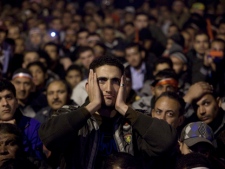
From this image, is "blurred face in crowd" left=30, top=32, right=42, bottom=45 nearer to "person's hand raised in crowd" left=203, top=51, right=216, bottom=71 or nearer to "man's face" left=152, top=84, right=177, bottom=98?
"person's hand raised in crowd" left=203, top=51, right=216, bottom=71

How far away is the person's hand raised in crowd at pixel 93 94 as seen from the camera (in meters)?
4.45

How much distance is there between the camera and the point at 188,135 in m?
5.73

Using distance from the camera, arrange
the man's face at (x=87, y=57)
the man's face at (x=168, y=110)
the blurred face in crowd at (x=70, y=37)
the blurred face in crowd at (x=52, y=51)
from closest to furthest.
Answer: the man's face at (x=168, y=110), the man's face at (x=87, y=57), the blurred face in crowd at (x=52, y=51), the blurred face in crowd at (x=70, y=37)

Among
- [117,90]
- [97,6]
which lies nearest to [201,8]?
[97,6]

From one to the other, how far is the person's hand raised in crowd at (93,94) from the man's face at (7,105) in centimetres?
169

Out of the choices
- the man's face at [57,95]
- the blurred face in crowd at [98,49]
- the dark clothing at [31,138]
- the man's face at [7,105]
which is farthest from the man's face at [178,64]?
the dark clothing at [31,138]

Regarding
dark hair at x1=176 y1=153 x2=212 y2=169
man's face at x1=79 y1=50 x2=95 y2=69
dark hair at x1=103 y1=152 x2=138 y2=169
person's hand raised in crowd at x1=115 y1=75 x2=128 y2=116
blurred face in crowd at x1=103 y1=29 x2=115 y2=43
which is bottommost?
dark hair at x1=176 y1=153 x2=212 y2=169

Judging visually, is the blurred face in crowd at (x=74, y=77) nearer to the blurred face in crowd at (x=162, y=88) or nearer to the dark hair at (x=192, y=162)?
the blurred face in crowd at (x=162, y=88)

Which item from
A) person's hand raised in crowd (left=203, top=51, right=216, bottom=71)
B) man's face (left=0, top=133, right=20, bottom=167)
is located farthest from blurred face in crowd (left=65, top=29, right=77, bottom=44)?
man's face (left=0, top=133, right=20, bottom=167)

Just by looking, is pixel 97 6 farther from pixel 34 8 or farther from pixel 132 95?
pixel 132 95

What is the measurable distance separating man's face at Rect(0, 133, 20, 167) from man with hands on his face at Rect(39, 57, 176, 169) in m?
0.76

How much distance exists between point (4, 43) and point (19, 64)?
533mm

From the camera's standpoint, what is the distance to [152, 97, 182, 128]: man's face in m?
6.23

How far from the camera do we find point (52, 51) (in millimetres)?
Result: 11672
